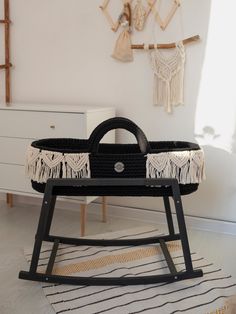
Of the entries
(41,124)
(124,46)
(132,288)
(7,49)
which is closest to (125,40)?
(124,46)

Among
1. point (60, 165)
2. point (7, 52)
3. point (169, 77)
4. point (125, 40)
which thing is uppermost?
point (125, 40)

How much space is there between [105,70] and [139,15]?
43 centimetres

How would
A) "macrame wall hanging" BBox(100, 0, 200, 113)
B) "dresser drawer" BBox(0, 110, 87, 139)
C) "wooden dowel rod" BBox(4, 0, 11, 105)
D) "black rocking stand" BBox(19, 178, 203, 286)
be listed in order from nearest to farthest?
"black rocking stand" BBox(19, 178, 203, 286) → "dresser drawer" BBox(0, 110, 87, 139) → "macrame wall hanging" BBox(100, 0, 200, 113) → "wooden dowel rod" BBox(4, 0, 11, 105)

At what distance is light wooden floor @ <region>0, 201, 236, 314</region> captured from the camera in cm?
158

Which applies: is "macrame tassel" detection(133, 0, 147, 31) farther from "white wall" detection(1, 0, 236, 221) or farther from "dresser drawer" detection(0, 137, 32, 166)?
"dresser drawer" detection(0, 137, 32, 166)

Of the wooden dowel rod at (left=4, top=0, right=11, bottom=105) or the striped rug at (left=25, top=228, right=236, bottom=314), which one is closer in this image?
the striped rug at (left=25, top=228, right=236, bottom=314)

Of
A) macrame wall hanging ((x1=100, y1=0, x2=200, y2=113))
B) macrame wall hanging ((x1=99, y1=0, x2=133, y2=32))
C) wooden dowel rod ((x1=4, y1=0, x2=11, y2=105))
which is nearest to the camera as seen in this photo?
macrame wall hanging ((x1=100, y1=0, x2=200, y2=113))

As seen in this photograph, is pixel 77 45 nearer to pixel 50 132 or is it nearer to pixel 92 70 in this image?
pixel 92 70

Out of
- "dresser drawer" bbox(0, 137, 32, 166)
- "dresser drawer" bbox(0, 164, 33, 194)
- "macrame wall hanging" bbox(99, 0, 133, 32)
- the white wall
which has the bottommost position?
"dresser drawer" bbox(0, 164, 33, 194)

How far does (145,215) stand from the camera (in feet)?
8.63

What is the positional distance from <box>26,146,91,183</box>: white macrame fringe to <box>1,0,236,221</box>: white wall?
96cm

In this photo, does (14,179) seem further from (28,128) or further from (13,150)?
(28,128)

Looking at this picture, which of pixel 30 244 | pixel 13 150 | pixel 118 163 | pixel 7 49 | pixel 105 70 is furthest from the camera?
pixel 7 49

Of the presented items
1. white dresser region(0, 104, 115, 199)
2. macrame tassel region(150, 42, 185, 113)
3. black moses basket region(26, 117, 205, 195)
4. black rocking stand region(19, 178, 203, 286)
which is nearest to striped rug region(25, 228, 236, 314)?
black rocking stand region(19, 178, 203, 286)
